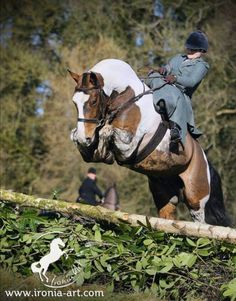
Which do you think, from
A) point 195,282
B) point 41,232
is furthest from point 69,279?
point 195,282

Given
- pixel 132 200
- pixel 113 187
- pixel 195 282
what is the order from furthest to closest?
1. pixel 132 200
2. pixel 113 187
3. pixel 195 282

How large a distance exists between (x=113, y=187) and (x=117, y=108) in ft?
31.3

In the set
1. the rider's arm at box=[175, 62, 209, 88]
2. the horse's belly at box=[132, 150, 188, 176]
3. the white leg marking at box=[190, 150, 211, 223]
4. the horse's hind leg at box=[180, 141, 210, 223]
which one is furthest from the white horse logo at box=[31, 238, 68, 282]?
the rider's arm at box=[175, 62, 209, 88]

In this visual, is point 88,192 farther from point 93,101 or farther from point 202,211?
point 93,101

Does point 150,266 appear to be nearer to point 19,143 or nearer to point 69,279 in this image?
point 69,279

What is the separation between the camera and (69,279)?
602cm

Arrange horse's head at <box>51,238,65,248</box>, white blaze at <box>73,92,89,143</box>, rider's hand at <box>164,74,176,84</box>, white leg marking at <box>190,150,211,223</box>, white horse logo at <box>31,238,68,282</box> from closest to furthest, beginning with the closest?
white horse logo at <box>31,238,68,282</box> < horse's head at <box>51,238,65,248</box> < white blaze at <box>73,92,89,143</box> < rider's hand at <box>164,74,176,84</box> < white leg marking at <box>190,150,211,223</box>

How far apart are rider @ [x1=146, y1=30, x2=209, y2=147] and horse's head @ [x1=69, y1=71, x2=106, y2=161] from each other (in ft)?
2.85

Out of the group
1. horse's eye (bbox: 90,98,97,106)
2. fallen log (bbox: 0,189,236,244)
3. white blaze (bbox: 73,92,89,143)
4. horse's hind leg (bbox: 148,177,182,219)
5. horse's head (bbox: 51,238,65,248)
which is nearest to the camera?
fallen log (bbox: 0,189,236,244)

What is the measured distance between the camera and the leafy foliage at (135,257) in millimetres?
5988

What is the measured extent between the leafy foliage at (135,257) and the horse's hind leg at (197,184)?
5.02 ft

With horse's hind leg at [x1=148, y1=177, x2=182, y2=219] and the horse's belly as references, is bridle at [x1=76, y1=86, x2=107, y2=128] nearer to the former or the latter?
the horse's belly

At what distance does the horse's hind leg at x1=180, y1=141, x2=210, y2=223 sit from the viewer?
7.72 meters

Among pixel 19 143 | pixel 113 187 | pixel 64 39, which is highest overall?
pixel 64 39
